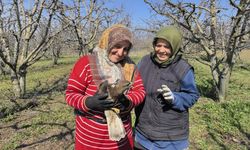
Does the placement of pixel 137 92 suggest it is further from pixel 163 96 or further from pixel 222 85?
pixel 222 85

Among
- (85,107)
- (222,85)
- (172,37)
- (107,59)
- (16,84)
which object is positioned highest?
(172,37)

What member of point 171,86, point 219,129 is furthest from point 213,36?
point 171,86

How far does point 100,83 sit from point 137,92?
32 cm

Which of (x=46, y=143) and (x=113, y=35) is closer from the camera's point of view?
(x=113, y=35)

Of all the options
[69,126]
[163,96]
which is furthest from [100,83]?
[69,126]

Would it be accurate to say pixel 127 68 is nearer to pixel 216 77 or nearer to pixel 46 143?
pixel 46 143

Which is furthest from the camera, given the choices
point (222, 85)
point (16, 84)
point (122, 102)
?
point (16, 84)

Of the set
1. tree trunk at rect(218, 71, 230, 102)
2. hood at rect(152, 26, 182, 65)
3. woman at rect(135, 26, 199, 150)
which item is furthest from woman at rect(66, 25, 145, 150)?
tree trunk at rect(218, 71, 230, 102)

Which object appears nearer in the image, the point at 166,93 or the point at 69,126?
the point at 166,93

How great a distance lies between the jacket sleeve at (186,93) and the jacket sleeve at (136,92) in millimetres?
268

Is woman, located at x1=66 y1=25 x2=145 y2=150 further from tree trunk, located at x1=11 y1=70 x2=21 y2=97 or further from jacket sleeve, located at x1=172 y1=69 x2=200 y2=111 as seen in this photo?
tree trunk, located at x1=11 y1=70 x2=21 y2=97

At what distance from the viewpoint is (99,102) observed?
2.06 meters

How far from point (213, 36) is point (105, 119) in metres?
6.86

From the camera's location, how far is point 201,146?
506 cm
